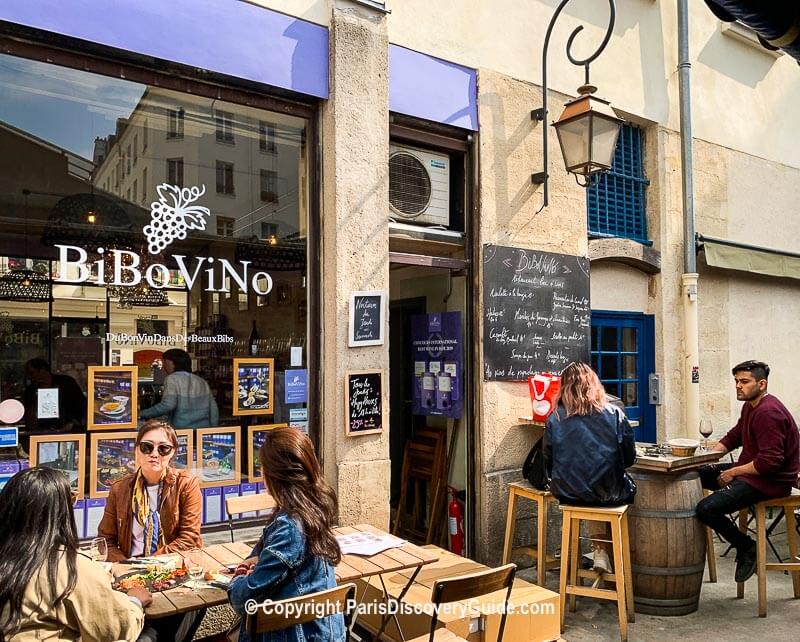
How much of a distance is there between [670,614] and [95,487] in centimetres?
395

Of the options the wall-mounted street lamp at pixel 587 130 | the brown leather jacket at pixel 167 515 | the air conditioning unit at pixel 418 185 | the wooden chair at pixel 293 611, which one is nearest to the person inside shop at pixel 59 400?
the brown leather jacket at pixel 167 515

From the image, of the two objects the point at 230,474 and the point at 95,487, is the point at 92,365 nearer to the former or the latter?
the point at 95,487

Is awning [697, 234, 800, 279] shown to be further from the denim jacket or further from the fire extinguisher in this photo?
the denim jacket

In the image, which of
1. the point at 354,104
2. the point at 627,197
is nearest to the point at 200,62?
the point at 354,104

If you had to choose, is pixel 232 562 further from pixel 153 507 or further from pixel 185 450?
pixel 185 450

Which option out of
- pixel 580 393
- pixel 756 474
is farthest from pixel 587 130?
pixel 756 474

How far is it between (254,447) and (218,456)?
0.26 metres

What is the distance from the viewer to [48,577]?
92.7 inches

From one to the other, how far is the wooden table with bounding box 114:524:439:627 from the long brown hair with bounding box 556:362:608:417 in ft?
5.40

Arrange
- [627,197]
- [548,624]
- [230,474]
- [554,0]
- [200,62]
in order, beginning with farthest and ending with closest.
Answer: [627,197] < [554,0] < [230,474] < [200,62] < [548,624]

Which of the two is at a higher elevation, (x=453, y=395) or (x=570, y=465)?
(x=453, y=395)

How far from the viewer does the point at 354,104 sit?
16.4 feet

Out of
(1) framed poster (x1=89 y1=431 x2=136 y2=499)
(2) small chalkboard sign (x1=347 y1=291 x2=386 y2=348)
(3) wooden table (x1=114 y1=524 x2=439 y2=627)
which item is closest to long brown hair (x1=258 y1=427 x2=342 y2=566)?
(3) wooden table (x1=114 y1=524 x2=439 y2=627)

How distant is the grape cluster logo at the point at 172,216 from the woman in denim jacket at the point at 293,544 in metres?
2.12
